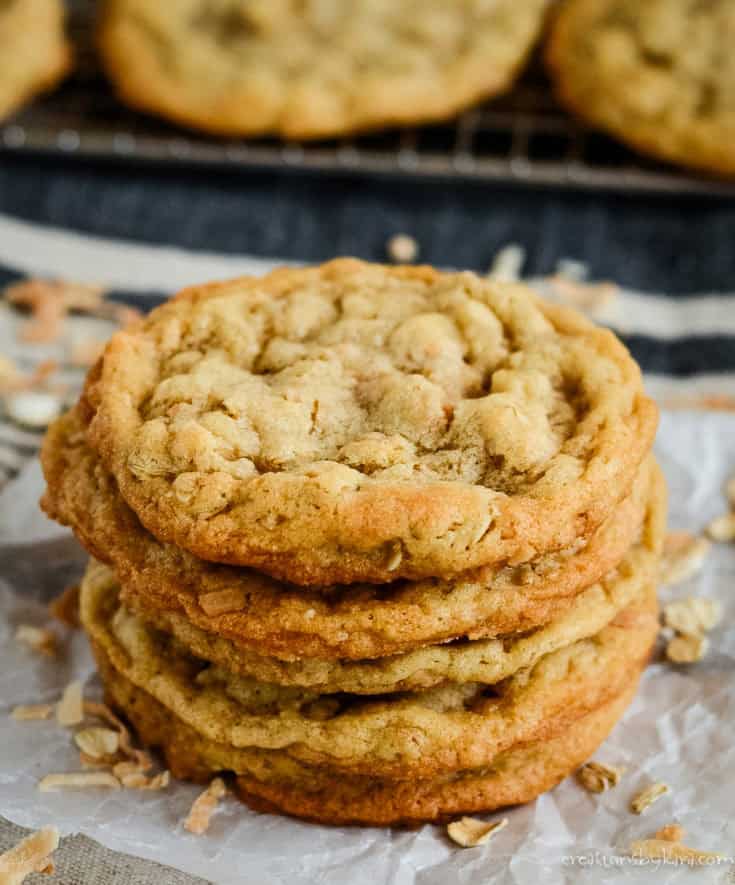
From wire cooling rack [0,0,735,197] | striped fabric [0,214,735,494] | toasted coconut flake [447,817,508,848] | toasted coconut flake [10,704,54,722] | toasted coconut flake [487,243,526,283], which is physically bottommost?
striped fabric [0,214,735,494]

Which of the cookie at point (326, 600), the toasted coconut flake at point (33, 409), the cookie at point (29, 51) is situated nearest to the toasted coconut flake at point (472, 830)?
the cookie at point (326, 600)

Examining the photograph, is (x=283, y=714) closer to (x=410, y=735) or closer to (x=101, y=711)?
(x=410, y=735)

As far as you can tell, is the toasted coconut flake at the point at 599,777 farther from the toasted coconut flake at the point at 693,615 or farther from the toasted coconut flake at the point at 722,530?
the toasted coconut flake at the point at 722,530

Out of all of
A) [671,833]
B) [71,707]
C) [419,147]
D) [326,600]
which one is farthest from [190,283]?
[671,833]

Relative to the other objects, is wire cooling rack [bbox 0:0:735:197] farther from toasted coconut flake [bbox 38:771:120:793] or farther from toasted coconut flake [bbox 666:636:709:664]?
toasted coconut flake [bbox 38:771:120:793]

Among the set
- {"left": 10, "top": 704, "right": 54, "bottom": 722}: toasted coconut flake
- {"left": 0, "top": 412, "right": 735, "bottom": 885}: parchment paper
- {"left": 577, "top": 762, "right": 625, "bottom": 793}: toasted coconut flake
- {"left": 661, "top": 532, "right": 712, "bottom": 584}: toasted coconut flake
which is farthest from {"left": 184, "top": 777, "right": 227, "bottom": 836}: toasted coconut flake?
{"left": 661, "top": 532, "right": 712, "bottom": 584}: toasted coconut flake

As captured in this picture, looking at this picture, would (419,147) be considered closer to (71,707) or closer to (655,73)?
(655,73)
